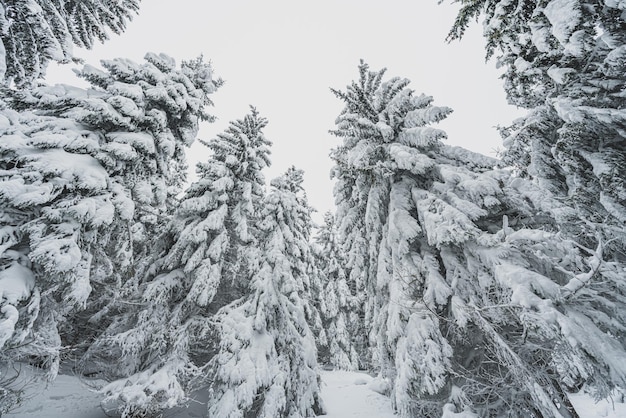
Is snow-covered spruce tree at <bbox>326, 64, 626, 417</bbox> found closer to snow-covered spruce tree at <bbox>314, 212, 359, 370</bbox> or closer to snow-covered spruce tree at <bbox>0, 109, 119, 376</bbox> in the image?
snow-covered spruce tree at <bbox>0, 109, 119, 376</bbox>

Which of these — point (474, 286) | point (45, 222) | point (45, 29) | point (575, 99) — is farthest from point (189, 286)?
point (575, 99)

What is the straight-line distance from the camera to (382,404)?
12.2 meters

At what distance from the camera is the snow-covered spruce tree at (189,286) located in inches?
329

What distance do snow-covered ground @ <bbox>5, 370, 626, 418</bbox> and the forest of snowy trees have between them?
3.62 feet

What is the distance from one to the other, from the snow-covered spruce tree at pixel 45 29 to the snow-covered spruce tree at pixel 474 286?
7.07 metres

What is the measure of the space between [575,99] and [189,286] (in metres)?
11.4

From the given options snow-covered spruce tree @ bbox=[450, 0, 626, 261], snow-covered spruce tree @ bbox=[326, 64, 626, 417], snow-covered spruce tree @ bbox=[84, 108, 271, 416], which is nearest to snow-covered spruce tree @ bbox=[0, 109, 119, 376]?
snow-covered spruce tree @ bbox=[84, 108, 271, 416]

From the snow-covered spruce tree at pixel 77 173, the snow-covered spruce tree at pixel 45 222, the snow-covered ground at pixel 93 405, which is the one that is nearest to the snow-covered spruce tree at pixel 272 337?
the snow-covered ground at pixel 93 405

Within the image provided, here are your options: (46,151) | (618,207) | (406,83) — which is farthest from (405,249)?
(46,151)

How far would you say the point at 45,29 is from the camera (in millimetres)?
5211

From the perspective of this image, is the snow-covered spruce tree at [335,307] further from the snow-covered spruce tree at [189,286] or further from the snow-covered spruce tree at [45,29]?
the snow-covered spruce tree at [45,29]

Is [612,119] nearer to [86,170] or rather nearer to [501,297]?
[501,297]

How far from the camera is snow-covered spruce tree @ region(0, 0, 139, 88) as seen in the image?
505cm

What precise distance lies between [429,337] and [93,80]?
11632 millimetres
